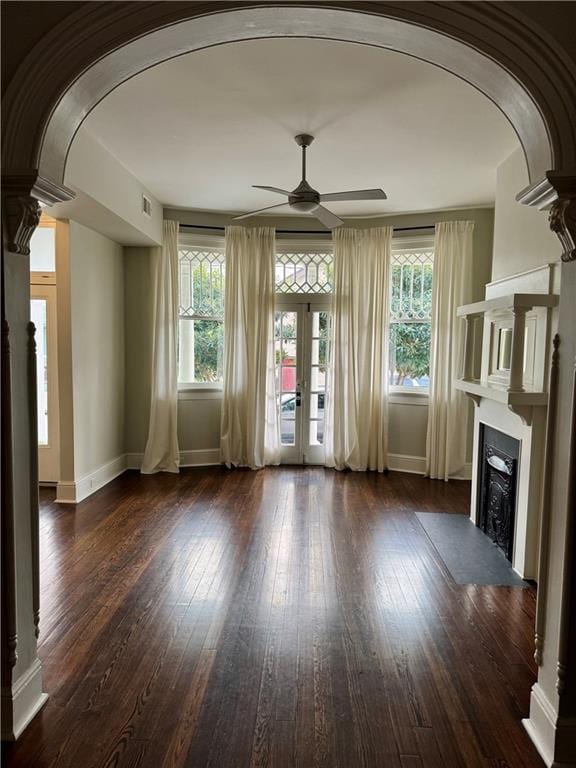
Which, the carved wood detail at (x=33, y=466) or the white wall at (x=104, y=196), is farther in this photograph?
the white wall at (x=104, y=196)

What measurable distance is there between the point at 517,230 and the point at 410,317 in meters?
2.38

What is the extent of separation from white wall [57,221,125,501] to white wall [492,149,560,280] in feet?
12.0

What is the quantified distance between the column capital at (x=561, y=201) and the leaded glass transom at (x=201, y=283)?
4628 millimetres

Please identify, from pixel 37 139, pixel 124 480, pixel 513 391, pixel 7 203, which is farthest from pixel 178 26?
pixel 124 480

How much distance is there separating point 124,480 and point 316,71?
435cm

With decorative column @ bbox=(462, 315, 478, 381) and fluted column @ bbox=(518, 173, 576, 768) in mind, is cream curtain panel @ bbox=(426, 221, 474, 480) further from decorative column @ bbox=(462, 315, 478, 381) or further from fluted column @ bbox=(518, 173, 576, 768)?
fluted column @ bbox=(518, 173, 576, 768)

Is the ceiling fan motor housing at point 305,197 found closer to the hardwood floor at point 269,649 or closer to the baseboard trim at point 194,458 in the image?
the hardwood floor at point 269,649

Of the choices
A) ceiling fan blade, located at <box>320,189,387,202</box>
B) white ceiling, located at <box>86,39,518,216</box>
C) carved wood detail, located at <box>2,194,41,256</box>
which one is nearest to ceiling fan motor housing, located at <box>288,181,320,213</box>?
ceiling fan blade, located at <box>320,189,387,202</box>

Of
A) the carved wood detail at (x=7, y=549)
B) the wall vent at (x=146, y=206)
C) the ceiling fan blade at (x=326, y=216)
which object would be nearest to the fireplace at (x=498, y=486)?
the ceiling fan blade at (x=326, y=216)

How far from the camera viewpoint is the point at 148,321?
5.90m

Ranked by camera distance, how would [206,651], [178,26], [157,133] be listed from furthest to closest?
1. [157,133]
2. [206,651]
3. [178,26]

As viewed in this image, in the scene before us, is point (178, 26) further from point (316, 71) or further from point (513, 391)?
point (513, 391)

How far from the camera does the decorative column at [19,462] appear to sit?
1831 mm

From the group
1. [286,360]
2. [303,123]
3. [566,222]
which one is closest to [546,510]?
[566,222]
